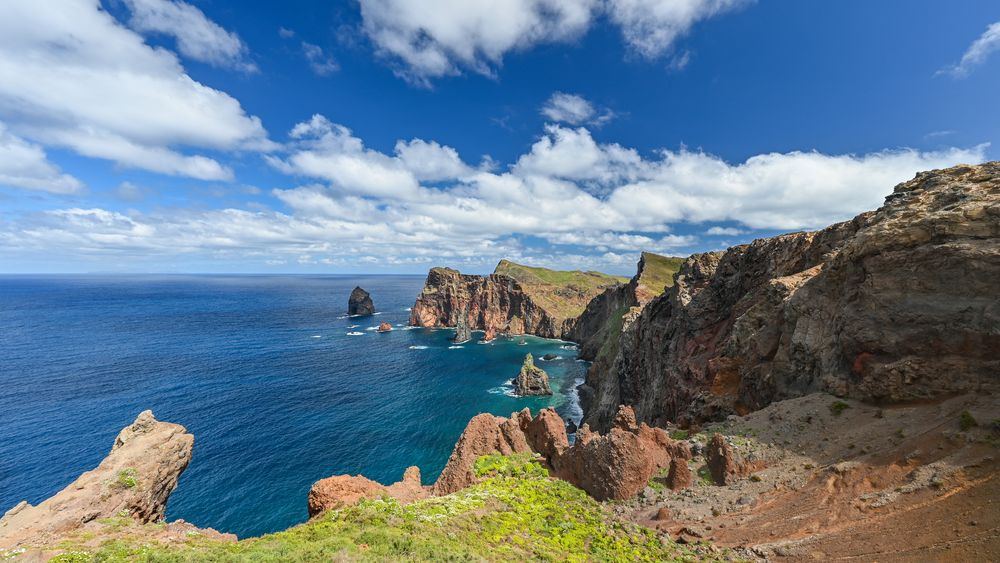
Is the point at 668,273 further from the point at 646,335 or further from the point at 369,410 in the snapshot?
the point at 369,410

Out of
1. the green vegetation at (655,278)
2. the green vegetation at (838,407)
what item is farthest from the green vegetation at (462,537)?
the green vegetation at (655,278)

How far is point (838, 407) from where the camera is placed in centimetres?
3056

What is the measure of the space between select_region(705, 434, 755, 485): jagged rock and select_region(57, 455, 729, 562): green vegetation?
794 cm

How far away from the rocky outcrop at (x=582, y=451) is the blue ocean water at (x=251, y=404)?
34.7 m

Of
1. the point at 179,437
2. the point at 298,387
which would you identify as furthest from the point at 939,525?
the point at 298,387

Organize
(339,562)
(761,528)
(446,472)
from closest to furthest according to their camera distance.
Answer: (339,562), (761,528), (446,472)

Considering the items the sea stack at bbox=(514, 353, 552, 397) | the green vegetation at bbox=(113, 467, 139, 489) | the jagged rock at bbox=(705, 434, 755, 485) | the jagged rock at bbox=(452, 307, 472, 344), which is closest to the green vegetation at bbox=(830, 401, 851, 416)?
the jagged rock at bbox=(705, 434, 755, 485)

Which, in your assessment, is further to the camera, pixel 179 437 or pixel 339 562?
pixel 179 437

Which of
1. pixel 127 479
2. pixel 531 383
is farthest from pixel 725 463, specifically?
pixel 531 383

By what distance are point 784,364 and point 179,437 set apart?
55306 millimetres

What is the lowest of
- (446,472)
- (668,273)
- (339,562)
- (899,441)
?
(446,472)

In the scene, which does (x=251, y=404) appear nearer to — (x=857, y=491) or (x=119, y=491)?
(x=119, y=491)

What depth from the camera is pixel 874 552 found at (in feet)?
62.7

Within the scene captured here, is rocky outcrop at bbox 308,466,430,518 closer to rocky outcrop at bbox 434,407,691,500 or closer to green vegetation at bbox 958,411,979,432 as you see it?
rocky outcrop at bbox 434,407,691,500
